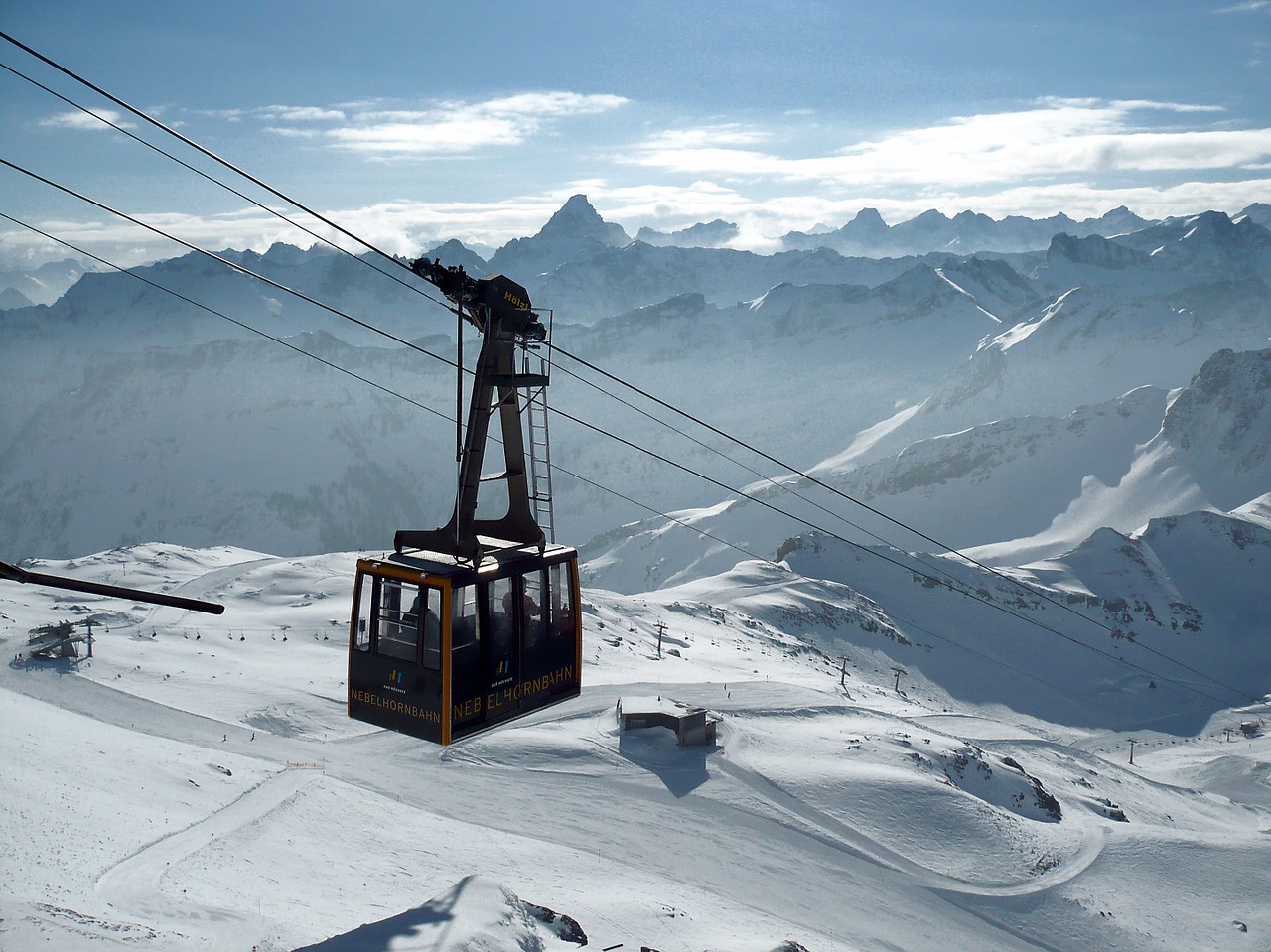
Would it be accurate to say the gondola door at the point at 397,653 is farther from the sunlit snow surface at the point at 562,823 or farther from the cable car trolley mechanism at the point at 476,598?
the sunlit snow surface at the point at 562,823

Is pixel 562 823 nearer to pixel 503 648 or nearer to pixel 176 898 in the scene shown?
pixel 176 898

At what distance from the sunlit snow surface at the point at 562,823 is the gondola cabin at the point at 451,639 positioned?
5.38 m

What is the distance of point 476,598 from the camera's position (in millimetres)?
17969

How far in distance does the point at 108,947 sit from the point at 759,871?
2001cm

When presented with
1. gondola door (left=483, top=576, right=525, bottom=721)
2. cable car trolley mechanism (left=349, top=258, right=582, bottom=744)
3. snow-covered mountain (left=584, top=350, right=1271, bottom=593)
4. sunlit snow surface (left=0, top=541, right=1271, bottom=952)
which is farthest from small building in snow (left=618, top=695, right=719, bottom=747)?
snow-covered mountain (left=584, top=350, right=1271, bottom=593)

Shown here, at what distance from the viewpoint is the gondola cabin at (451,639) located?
57.6 ft

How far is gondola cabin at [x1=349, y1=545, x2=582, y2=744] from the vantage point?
17547 mm

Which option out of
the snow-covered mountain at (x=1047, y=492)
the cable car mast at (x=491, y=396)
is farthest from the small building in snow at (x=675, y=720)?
the snow-covered mountain at (x=1047, y=492)

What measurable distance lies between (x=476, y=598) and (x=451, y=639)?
96cm

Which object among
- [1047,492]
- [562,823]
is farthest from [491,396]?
[1047,492]

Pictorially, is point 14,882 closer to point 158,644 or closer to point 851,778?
point 851,778

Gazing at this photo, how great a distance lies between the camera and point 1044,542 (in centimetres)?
15962

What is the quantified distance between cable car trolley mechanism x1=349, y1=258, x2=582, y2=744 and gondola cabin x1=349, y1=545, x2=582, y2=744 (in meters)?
0.02

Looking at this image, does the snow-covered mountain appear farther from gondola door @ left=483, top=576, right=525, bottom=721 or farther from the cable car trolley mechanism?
gondola door @ left=483, top=576, right=525, bottom=721
